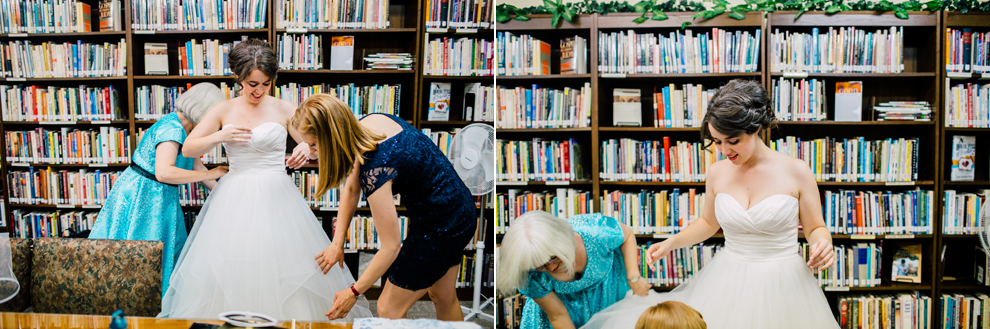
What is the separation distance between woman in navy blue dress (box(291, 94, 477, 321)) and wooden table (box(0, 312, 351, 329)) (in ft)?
0.93

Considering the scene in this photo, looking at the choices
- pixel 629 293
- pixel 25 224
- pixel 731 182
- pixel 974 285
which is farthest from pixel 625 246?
pixel 25 224

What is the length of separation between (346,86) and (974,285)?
387 centimetres

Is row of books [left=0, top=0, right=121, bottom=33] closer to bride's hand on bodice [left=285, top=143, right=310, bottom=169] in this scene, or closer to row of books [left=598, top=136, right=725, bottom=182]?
bride's hand on bodice [left=285, top=143, right=310, bottom=169]

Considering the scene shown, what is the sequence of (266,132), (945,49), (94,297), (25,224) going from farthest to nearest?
(25,224) → (945,49) → (266,132) → (94,297)

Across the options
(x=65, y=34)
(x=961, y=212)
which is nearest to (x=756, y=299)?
(x=961, y=212)

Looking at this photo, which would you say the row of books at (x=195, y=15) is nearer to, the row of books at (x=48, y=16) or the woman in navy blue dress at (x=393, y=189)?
the row of books at (x=48, y=16)

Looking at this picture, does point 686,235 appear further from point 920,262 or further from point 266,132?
point 920,262

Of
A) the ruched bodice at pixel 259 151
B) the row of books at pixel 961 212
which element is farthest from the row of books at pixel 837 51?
the ruched bodice at pixel 259 151

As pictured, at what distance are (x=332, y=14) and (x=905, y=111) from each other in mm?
3317

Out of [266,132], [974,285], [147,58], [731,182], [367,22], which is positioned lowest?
[974,285]

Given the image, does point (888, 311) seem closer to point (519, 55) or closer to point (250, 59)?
point (519, 55)

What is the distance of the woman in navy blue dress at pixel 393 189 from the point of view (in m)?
1.56

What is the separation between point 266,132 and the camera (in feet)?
7.21

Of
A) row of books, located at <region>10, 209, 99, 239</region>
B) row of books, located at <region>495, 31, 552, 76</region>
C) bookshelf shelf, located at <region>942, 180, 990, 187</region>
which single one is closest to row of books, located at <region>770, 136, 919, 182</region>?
bookshelf shelf, located at <region>942, 180, 990, 187</region>
